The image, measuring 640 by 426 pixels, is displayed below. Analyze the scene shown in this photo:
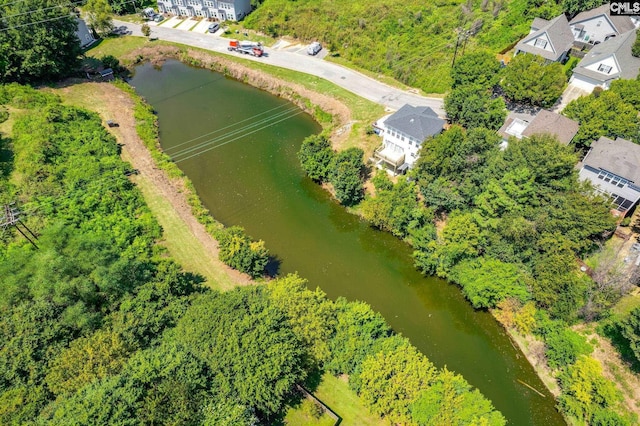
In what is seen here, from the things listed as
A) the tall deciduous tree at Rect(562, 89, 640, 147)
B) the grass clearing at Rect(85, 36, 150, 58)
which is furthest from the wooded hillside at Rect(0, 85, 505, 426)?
the grass clearing at Rect(85, 36, 150, 58)

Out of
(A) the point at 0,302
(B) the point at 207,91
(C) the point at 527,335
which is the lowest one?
(C) the point at 527,335

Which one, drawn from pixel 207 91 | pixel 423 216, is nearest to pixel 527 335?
pixel 423 216

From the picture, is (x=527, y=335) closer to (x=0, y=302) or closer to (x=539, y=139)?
(x=539, y=139)

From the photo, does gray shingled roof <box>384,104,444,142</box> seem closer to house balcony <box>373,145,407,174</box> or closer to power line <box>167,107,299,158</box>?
house balcony <box>373,145,407,174</box>

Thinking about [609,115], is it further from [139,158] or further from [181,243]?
[139,158]

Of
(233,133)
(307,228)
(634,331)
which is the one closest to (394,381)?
(634,331)
